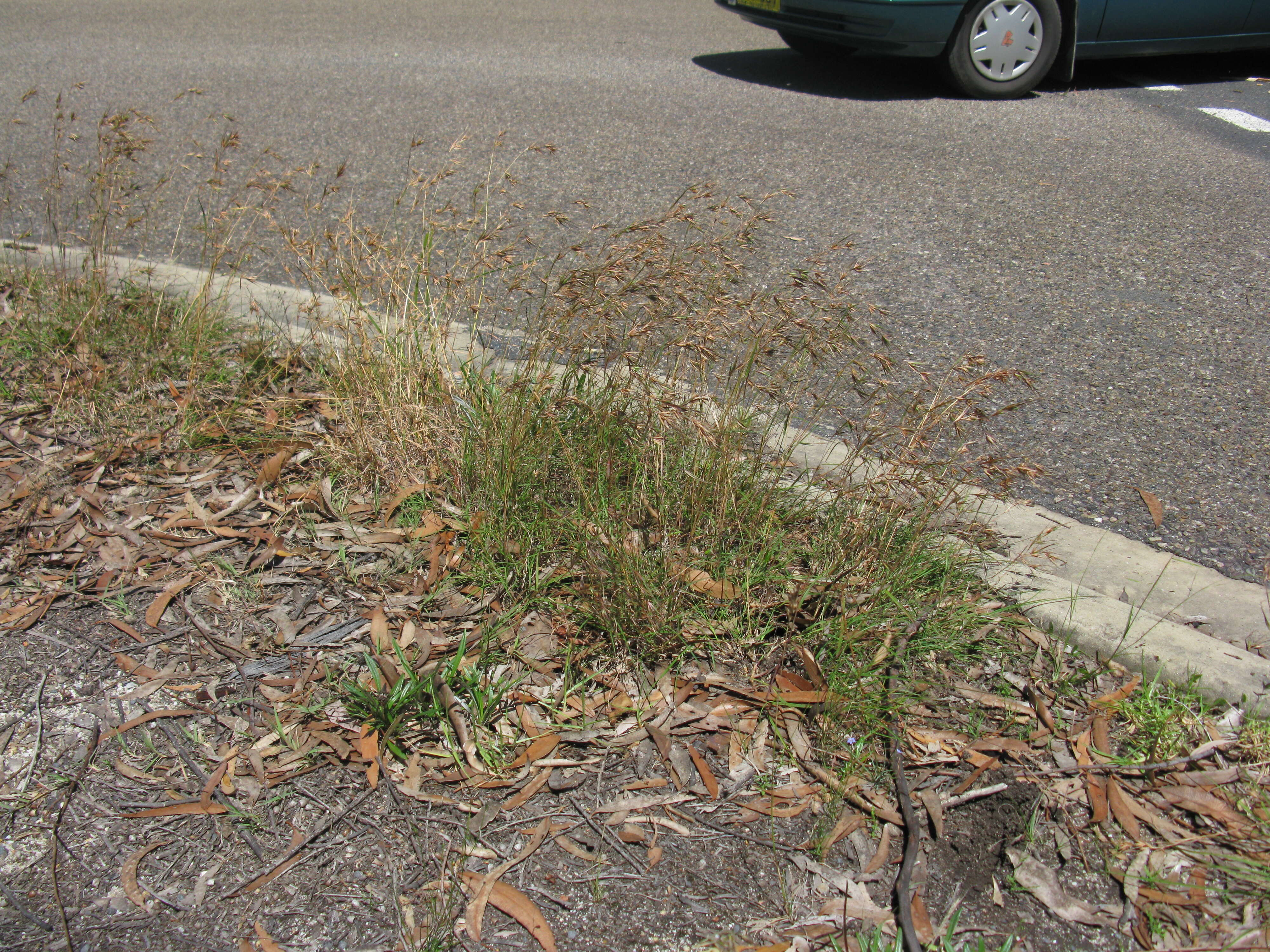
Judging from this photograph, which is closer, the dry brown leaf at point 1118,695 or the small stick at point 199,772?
the small stick at point 199,772

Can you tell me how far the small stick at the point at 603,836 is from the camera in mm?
1858

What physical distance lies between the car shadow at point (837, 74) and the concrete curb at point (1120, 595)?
491 centimetres

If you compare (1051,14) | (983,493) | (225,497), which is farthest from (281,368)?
(1051,14)

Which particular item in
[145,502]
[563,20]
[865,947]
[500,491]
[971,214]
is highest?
[563,20]

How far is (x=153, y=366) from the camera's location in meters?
3.11

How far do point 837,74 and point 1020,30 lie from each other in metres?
1.42

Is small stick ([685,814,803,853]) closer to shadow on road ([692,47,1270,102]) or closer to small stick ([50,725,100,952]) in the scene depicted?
small stick ([50,725,100,952])

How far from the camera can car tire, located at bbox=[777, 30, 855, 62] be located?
7.92 metres

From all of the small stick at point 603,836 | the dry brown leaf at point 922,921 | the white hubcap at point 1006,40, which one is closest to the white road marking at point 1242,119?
the white hubcap at point 1006,40

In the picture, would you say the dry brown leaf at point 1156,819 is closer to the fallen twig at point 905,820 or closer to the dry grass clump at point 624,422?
the fallen twig at point 905,820

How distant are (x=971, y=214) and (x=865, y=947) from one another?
4.05 meters

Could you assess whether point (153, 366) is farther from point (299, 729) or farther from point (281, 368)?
point (299, 729)

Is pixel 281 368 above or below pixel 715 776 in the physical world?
above

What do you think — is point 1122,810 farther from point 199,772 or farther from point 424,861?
point 199,772
